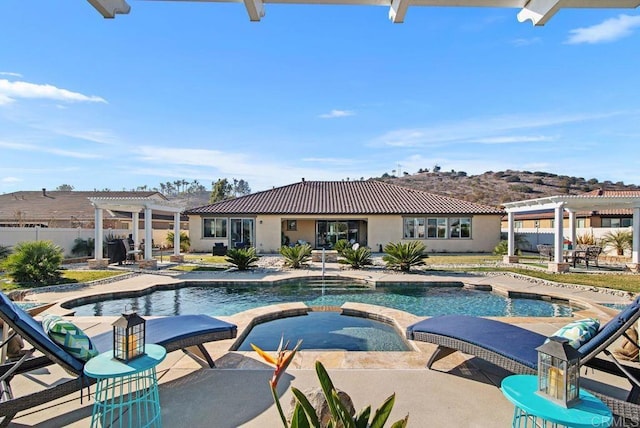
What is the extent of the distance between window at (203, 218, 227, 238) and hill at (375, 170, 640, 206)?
48534 mm

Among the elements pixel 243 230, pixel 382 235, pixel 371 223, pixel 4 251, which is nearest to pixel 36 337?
pixel 4 251

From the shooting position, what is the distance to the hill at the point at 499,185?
65375 mm

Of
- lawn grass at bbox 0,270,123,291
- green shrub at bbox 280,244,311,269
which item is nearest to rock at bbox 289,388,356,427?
lawn grass at bbox 0,270,123,291

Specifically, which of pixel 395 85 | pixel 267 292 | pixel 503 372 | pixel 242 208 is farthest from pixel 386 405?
pixel 242 208

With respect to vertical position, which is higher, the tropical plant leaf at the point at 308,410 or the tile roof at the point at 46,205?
the tile roof at the point at 46,205

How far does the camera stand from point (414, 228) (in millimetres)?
25812

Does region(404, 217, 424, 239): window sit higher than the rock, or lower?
higher

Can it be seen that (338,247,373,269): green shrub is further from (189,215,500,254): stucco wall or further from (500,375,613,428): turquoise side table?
(500,375,613,428): turquoise side table

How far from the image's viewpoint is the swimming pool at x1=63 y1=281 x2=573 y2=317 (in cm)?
941

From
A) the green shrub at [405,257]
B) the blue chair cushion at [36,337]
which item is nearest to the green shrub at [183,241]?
the green shrub at [405,257]

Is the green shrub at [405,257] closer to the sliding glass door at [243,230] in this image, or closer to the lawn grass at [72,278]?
the lawn grass at [72,278]

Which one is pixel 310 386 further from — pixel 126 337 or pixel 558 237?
pixel 558 237

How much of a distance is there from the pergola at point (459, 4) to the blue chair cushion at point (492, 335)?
303 cm

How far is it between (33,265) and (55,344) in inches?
449
